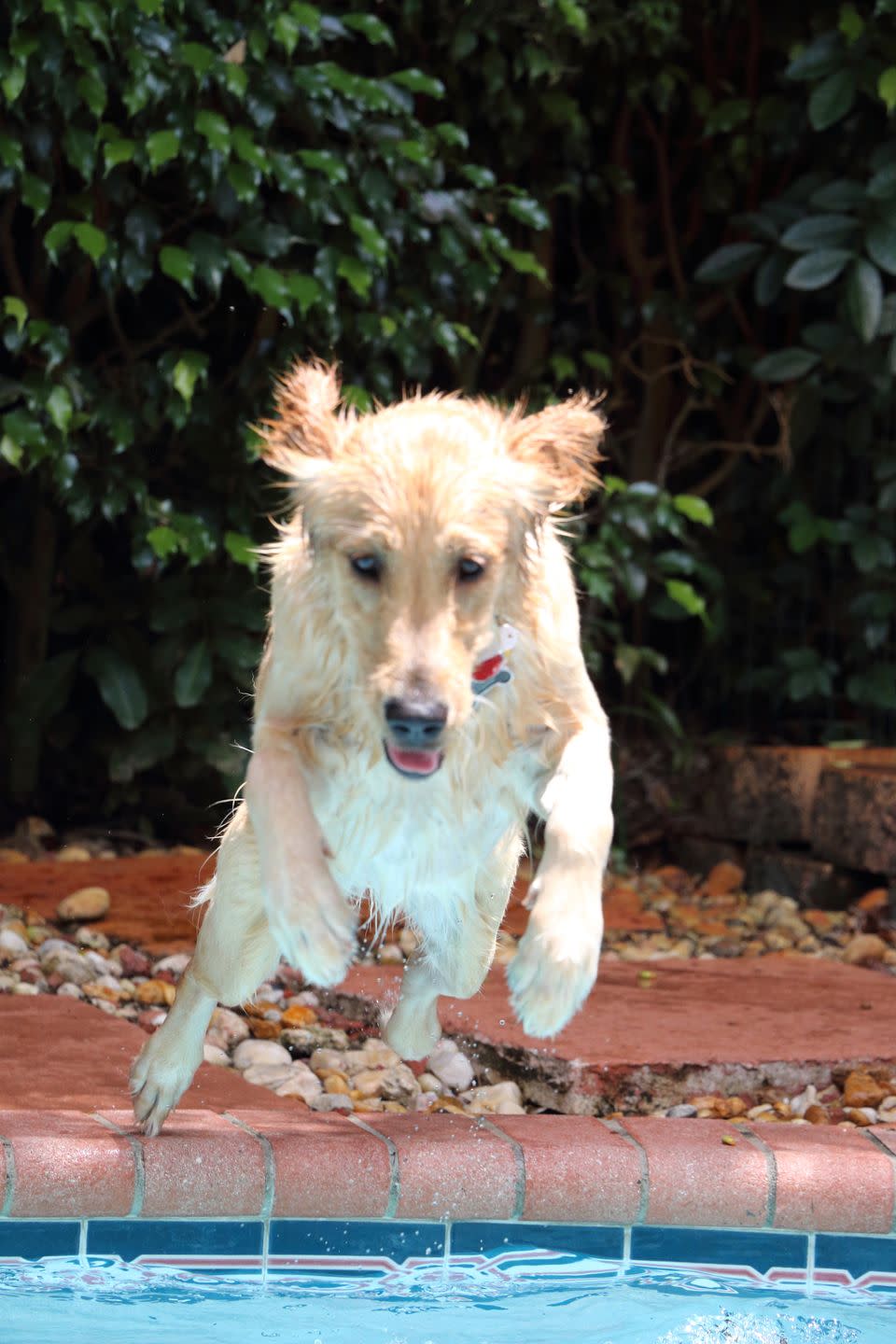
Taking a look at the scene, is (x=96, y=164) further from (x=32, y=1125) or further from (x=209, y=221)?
(x=32, y=1125)

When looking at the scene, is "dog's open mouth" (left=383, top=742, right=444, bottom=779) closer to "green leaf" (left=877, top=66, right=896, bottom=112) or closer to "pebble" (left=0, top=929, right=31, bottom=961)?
"pebble" (left=0, top=929, right=31, bottom=961)

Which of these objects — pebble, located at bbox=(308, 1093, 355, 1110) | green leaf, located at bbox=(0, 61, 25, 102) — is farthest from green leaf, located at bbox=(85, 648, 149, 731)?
pebble, located at bbox=(308, 1093, 355, 1110)

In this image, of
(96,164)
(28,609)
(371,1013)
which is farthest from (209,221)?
(371,1013)

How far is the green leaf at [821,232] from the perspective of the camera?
6902 millimetres

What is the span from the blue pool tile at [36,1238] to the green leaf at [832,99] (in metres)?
5.31

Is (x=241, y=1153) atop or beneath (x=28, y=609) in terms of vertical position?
beneath

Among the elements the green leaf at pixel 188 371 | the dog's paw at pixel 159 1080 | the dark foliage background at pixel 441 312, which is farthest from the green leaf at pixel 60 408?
the dog's paw at pixel 159 1080

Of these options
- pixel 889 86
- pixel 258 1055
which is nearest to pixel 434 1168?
pixel 258 1055

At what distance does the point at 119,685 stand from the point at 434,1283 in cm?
332

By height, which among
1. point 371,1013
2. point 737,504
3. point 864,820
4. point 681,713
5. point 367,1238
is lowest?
point 367,1238

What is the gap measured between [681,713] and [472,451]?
5.70 m

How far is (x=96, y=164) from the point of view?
570 cm

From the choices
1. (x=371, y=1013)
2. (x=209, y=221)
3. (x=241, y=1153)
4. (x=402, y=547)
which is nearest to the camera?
(x=402, y=547)

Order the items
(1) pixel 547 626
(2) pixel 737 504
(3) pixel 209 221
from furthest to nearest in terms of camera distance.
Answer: (2) pixel 737 504
(3) pixel 209 221
(1) pixel 547 626
